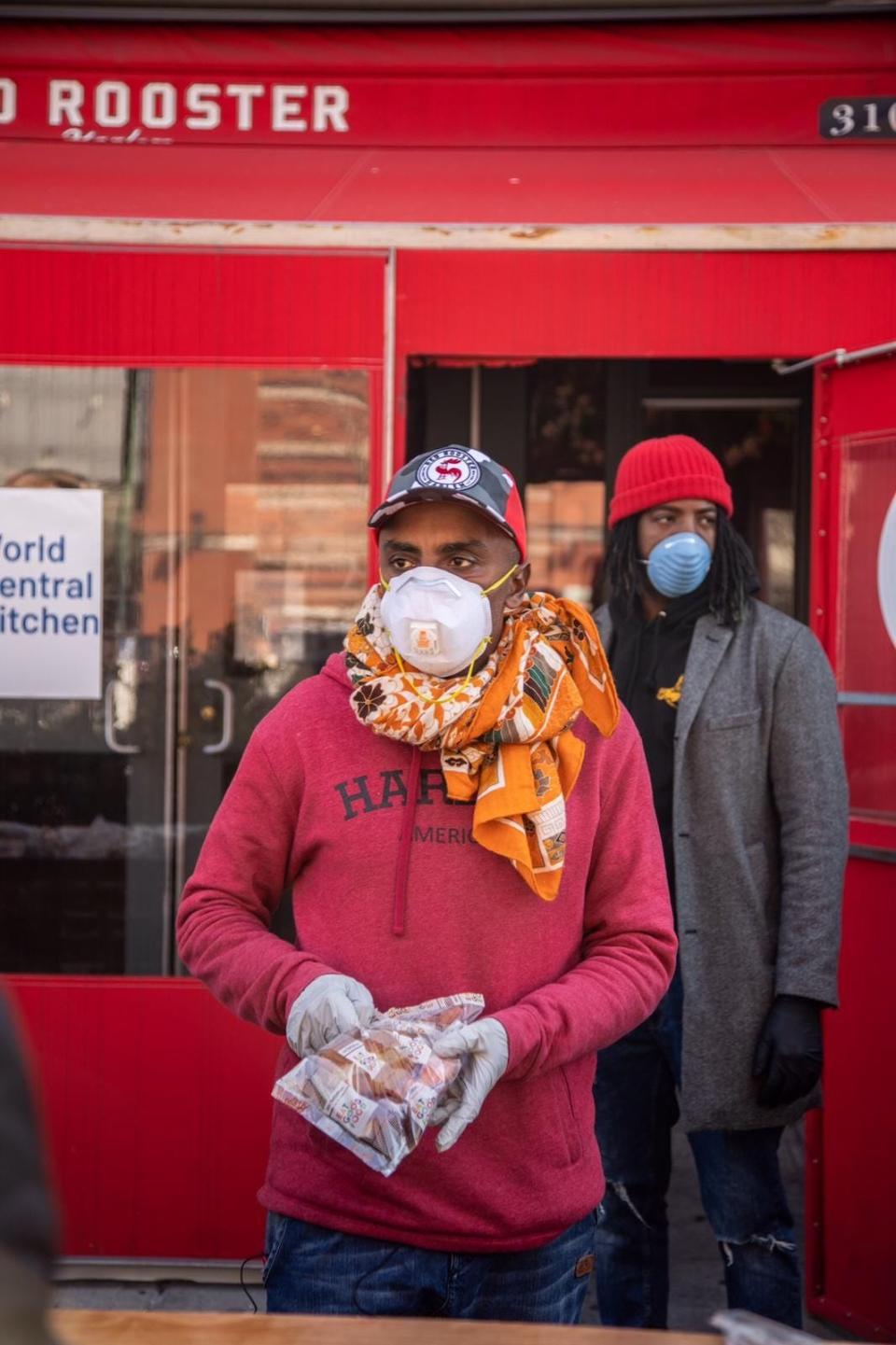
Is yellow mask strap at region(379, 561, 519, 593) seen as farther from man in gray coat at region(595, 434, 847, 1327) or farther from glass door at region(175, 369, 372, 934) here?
glass door at region(175, 369, 372, 934)

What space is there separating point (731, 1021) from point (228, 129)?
8.69 ft

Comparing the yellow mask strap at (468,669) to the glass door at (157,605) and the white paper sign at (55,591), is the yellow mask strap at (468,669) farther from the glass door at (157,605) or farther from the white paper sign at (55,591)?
the white paper sign at (55,591)

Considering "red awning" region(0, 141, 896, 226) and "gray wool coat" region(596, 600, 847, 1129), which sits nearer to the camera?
"gray wool coat" region(596, 600, 847, 1129)

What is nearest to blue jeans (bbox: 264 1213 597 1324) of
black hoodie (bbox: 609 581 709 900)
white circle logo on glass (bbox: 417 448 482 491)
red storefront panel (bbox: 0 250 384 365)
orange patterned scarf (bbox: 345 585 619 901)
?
orange patterned scarf (bbox: 345 585 619 901)

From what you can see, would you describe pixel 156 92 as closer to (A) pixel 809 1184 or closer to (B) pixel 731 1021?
(B) pixel 731 1021

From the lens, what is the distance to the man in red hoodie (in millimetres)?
1879

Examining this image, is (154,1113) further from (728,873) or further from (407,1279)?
(407,1279)


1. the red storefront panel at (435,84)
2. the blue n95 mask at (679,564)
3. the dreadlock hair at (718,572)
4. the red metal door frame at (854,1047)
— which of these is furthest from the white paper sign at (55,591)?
the red metal door frame at (854,1047)

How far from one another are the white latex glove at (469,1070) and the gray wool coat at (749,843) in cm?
135

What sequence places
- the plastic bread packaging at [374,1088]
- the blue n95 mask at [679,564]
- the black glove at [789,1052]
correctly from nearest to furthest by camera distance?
1. the plastic bread packaging at [374,1088]
2. the black glove at [789,1052]
3. the blue n95 mask at [679,564]

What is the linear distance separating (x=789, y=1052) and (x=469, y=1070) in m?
1.35

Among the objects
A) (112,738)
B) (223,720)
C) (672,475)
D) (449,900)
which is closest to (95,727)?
(112,738)

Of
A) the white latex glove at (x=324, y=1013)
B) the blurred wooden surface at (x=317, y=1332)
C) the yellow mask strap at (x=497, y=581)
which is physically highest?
Answer: the yellow mask strap at (x=497, y=581)

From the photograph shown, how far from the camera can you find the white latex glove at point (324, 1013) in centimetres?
174
